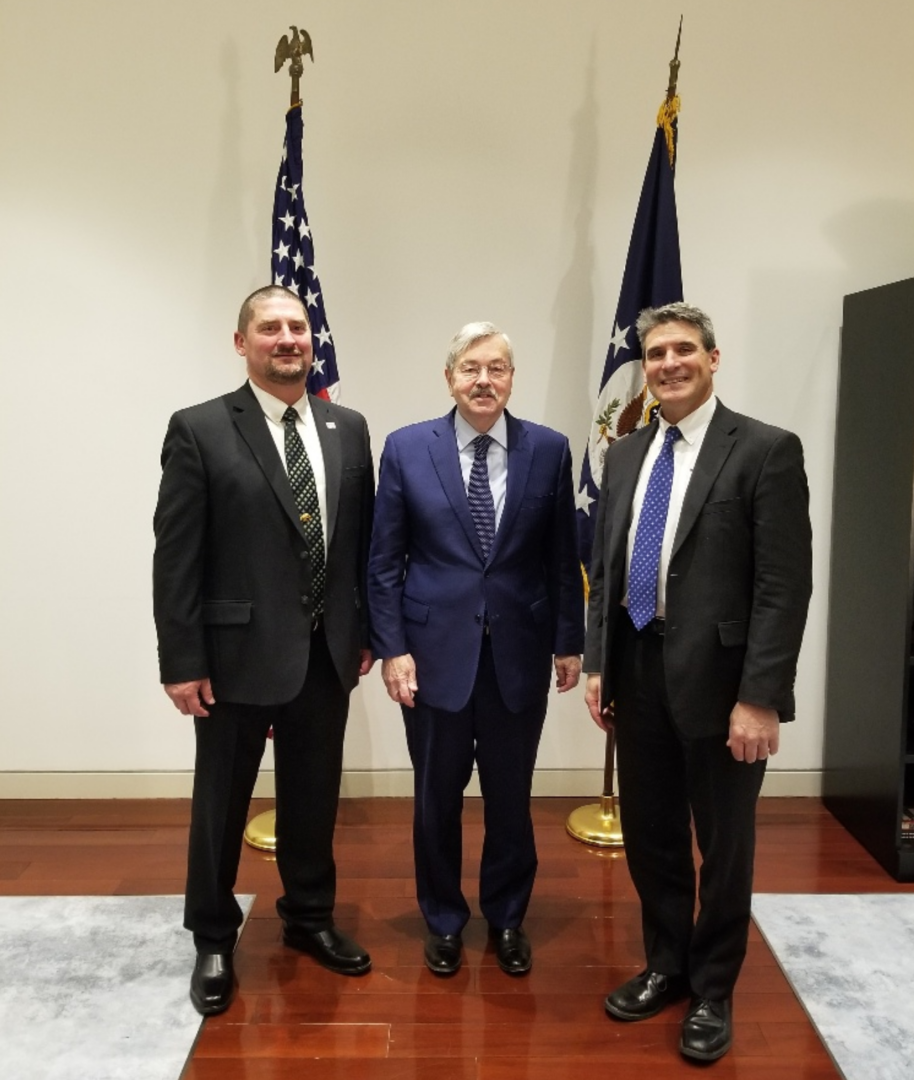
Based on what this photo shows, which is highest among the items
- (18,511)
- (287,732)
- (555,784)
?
(18,511)

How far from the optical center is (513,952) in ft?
8.16

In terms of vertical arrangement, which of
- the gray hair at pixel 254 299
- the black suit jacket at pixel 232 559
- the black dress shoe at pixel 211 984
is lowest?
the black dress shoe at pixel 211 984

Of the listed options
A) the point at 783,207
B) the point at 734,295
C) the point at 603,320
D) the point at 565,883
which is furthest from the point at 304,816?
the point at 783,207

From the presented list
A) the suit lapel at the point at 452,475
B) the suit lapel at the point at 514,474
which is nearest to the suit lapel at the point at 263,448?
the suit lapel at the point at 452,475

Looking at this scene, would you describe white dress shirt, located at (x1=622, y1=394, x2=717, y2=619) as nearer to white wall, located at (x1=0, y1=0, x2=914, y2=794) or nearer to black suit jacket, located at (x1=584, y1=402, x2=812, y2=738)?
black suit jacket, located at (x1=584, y1=402, x2=812, y2=738)

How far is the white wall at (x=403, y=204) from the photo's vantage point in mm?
3283

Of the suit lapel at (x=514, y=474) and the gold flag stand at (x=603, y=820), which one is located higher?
the suit lapel at (x=514, y=474)

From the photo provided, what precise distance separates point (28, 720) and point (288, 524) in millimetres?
1977

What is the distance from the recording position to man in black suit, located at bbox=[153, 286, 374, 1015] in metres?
2.19

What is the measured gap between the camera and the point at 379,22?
129 inches

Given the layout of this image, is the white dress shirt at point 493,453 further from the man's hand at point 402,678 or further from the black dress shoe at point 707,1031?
the black dress shoe at point 707,1031

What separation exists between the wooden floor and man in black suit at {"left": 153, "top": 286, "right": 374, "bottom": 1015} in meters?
0.15

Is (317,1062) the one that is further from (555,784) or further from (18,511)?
(18,511)

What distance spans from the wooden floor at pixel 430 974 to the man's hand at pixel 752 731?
29.8 inches
